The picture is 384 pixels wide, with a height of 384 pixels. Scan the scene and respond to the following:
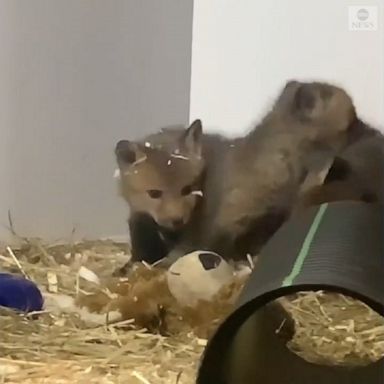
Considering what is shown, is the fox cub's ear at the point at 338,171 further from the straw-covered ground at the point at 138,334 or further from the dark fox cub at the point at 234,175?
the straw-covered ground at the point at 138,334

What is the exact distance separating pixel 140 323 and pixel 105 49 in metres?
0.69

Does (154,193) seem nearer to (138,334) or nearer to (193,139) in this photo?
(193,139)

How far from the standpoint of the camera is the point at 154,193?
1.74 m

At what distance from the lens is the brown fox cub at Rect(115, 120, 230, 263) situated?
174 cm

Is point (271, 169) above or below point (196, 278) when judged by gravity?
above

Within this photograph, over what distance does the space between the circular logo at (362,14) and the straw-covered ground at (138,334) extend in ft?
1.61

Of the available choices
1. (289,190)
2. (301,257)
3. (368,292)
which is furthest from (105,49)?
(368,292)

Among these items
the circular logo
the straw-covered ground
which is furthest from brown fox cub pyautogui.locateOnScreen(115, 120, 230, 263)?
the circular logo

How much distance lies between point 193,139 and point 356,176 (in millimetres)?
297

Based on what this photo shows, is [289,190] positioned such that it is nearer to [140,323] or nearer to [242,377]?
[140,323]

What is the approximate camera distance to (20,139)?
1.94 metres

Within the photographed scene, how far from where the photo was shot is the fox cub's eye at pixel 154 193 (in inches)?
68.0

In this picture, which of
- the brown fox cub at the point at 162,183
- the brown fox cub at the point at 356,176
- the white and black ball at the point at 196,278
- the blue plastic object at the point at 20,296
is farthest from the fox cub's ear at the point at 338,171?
the blue plastic object at the point at 20,296

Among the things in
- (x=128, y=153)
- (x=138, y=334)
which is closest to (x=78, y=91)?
(x=128, y=153)
